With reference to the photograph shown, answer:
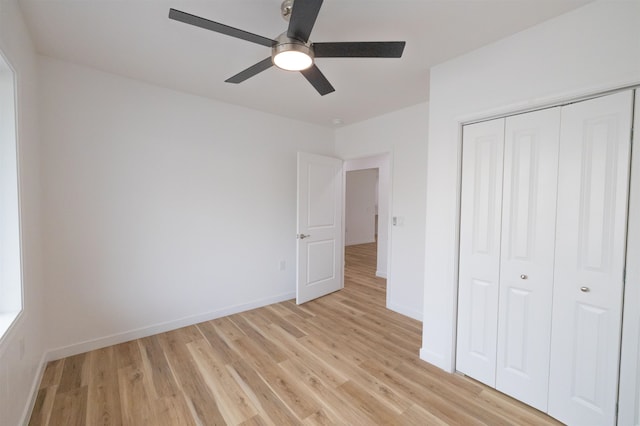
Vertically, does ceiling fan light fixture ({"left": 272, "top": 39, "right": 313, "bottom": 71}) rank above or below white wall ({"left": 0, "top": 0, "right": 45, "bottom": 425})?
above

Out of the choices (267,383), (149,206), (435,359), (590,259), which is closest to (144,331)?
(149,206)

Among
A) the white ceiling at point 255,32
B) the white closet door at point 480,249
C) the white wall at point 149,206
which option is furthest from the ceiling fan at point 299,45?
the white wall at point 149,206

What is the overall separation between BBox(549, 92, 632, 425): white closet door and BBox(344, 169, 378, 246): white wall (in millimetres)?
6433

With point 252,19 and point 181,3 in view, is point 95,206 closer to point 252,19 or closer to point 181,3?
point 181,3

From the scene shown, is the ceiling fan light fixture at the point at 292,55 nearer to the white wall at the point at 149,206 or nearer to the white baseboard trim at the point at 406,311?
the white wall at the point at 149,206

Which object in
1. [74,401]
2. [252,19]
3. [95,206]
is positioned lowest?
[74,401]

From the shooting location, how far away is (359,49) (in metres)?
1.46

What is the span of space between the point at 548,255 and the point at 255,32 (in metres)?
2.51

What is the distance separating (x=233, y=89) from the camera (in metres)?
2.77

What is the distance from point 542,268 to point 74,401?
3362 millimetres

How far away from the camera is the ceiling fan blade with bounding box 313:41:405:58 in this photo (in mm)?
1401

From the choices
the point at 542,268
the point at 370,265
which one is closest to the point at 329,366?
the point at 542,268

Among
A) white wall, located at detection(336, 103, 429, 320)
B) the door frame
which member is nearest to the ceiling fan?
white wall, located at detection(336, 103, 429, 320)

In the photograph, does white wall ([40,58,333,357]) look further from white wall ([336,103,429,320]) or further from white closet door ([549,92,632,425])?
white closet door ([549,92,632,425])
